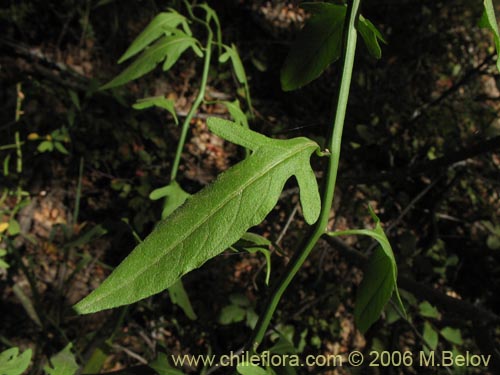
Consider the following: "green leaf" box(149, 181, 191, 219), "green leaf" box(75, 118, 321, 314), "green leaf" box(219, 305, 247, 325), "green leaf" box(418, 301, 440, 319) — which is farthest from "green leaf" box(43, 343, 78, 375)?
"green leaf" box(418, 301, 440, 319)

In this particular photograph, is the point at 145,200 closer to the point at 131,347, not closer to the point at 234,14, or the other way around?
the point at 131,347

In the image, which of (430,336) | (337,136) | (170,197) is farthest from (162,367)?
(430,336)

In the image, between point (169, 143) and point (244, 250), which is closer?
point (244, 250)

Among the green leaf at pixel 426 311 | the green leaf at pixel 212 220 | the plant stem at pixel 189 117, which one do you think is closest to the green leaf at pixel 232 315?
the green leaf at pixel 426 311

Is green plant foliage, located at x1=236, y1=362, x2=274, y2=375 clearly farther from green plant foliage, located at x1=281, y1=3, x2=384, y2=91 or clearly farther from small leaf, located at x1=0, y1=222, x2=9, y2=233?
small leaf, located at x1=0, y1=222, x2=9, y2=233

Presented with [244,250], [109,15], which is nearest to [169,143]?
[109,15]

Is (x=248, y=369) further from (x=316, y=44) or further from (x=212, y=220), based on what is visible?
(x=316, y=44)
